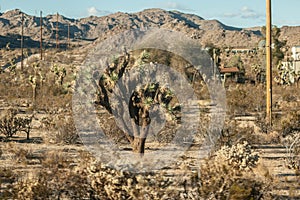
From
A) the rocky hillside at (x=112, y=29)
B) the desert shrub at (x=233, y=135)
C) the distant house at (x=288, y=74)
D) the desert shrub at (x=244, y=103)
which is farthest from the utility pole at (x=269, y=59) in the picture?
the rocky hillside at (x=112, y=29)

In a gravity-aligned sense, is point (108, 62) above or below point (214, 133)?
above

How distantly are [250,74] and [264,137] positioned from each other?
125ft

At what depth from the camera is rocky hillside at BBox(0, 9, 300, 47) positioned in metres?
101

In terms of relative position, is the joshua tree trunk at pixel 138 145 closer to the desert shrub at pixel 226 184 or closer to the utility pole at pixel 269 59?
the desert shrub at pixel 226 184

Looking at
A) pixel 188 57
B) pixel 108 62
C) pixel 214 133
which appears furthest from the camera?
pixel 188 57

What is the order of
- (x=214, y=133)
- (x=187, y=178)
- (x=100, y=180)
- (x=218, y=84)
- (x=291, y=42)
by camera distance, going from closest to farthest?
(x=100, y=180), (x=187, y=178), (x=214, y=133), (x=218, y=84), (x=291, y=42)

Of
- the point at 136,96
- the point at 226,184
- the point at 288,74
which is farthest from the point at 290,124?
the point at 288,74

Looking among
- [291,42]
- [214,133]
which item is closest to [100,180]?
[214,133]

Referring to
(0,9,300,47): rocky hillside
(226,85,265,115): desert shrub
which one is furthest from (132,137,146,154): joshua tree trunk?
(0,9,300,47): rocky hillside

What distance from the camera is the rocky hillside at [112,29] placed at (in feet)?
330

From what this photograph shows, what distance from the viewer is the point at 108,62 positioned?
12.1 m

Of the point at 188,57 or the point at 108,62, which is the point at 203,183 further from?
the point at 188,57

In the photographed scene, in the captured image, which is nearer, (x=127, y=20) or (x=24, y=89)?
(x=24, y=89)

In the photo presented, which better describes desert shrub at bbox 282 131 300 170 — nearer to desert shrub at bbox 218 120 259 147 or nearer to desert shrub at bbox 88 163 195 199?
desert shrub at bbox 218 120 259 147
